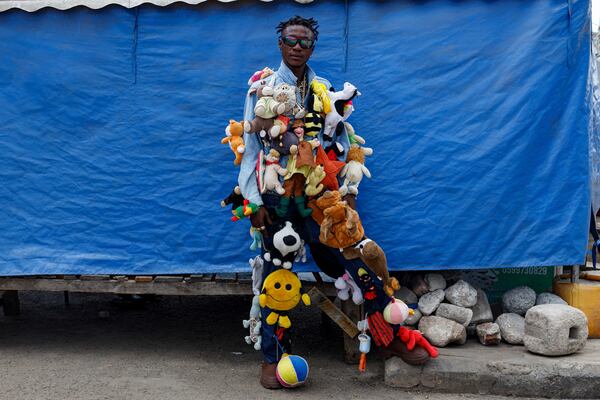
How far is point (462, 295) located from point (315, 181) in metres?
1.44

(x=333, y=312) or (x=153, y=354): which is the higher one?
(x=333, y=312)

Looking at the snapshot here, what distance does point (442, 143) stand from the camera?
16.0ft

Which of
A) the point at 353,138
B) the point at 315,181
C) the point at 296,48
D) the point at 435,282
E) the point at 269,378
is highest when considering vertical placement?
the point at 296,48

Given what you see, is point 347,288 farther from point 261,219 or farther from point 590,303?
point 590,303

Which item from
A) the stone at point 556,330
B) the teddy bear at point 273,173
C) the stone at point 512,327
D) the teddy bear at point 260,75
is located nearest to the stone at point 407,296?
the stone at point 512,327

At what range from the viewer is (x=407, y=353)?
14.9 ft

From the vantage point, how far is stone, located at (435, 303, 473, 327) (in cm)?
482

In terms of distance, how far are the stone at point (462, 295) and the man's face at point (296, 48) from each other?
1.94 m

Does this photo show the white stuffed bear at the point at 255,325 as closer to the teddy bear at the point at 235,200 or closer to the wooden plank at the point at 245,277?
the wooden plank at the point at 245,277

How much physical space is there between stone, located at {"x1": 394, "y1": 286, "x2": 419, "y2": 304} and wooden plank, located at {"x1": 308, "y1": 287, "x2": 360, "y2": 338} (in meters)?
0.40

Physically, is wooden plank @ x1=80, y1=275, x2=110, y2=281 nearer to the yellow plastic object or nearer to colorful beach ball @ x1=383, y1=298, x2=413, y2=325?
colorful beach ball @ x1=383, y1=298, x2=413, y2=325

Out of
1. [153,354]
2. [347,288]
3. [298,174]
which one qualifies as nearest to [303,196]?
[298,174]

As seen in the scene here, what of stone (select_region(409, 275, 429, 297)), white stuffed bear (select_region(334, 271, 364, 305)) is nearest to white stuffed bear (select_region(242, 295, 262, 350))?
white stuffed bear (select_region(334, 271, 364, 305))

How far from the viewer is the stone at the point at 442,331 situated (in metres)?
4.75
